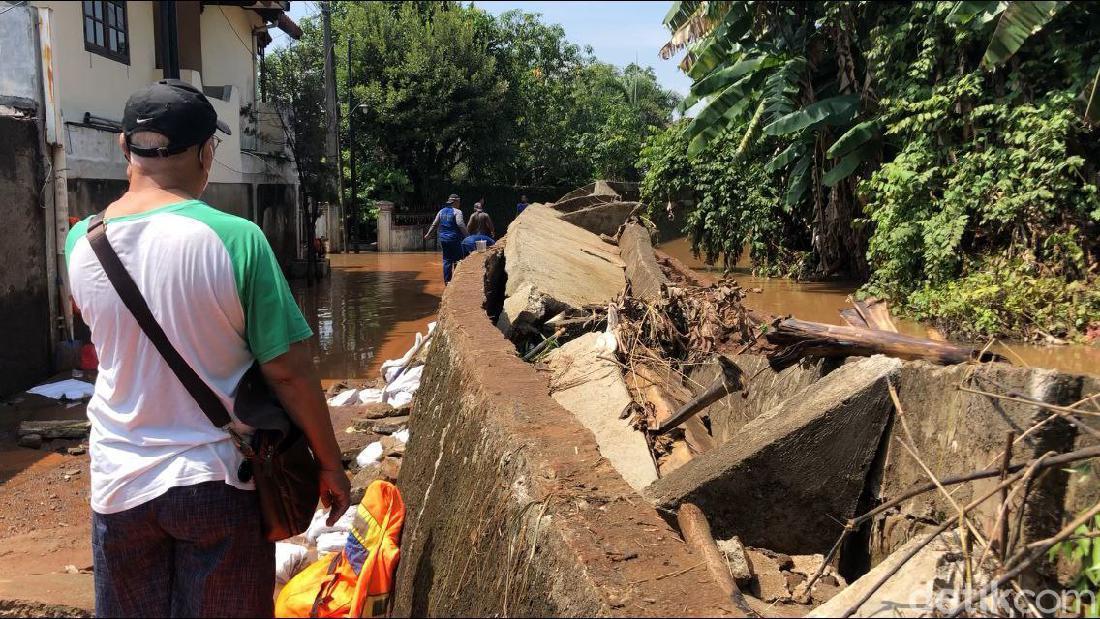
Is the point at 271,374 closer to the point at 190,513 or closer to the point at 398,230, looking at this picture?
the point at 190,513

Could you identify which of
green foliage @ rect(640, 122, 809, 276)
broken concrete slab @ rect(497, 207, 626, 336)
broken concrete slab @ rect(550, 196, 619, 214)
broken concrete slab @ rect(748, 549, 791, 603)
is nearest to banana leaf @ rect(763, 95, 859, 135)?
green foliage @ rect(640, 122, 809, 276)

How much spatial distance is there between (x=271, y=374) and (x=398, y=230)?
2660cm

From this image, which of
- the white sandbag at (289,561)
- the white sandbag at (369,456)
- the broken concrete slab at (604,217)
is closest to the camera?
the white sandbag at (289,561)

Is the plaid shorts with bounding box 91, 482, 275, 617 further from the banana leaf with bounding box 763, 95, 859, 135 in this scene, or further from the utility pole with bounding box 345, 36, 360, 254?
the utility pole with bounding box 345, 36, 360, 254

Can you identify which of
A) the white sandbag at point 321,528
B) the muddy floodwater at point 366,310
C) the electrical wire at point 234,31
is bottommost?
the muddy floodwater at point 366,310

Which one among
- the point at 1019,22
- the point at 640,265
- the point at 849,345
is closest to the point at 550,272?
the point at 640,265

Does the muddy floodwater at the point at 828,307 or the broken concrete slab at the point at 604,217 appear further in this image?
the broken concrete slab at the point at 604,217

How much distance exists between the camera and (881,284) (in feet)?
40.4

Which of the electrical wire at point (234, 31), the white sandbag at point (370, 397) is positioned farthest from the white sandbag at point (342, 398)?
the electrical wire at point (234, 31)

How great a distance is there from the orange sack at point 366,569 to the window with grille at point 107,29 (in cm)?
928

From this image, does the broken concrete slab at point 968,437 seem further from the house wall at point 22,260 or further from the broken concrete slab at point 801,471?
the house wall at point 22,260

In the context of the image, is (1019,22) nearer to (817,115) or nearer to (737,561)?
(817,115)

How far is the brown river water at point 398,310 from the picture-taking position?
30.8ft

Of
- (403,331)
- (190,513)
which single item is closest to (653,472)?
(190,513)
